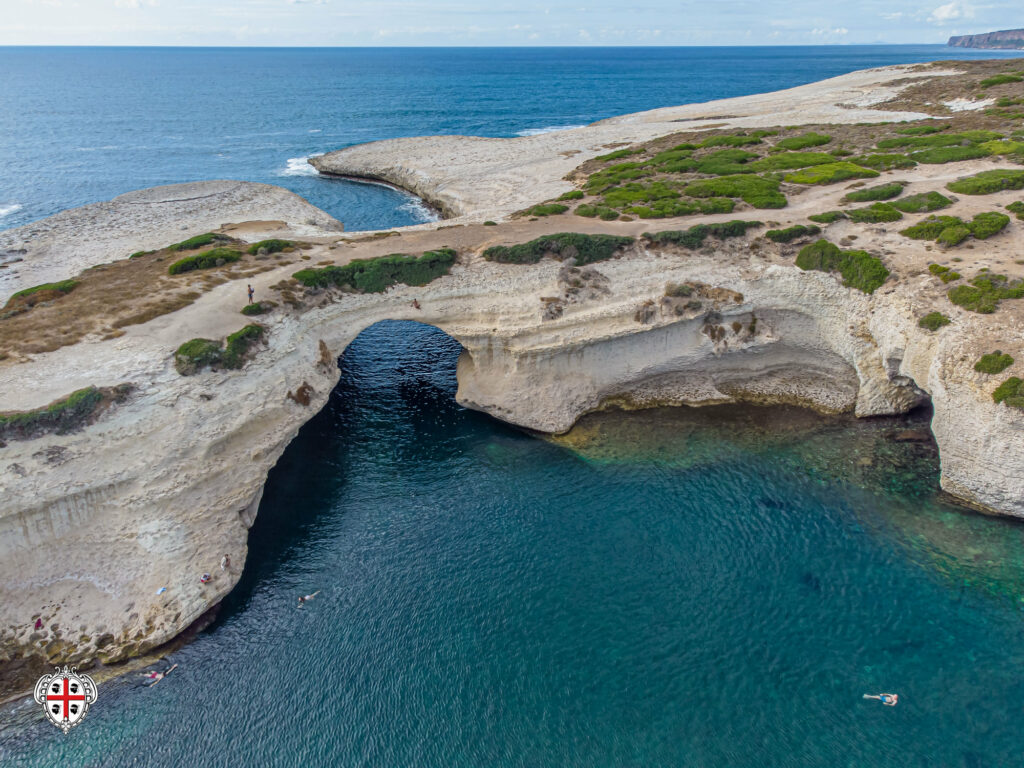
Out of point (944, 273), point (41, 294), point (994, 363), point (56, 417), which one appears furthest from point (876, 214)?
point (41, 294)

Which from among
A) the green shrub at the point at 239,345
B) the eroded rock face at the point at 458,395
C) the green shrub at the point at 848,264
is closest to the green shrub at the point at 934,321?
the eroded rock face at the point at 458,395

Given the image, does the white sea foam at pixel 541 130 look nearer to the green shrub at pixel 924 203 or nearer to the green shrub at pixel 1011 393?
the green shrub at pixel 924 203

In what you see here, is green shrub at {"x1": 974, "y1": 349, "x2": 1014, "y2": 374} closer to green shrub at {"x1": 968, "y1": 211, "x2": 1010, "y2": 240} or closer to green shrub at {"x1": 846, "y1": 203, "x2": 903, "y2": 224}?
green shrub at {"x1": 968, "y1": 211, "x2": 1010, "y2": 240}

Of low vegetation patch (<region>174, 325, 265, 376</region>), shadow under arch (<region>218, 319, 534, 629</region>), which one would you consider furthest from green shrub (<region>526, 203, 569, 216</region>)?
low vegetation patch (<region>174, 325, 265, 376</region>)

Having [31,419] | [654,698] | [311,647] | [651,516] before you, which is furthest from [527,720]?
[31,419]

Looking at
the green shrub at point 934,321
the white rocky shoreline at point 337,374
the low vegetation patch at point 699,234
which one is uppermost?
the low vegetation patch at point 699,234

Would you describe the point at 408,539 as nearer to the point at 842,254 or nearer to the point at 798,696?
the point at 798,696
